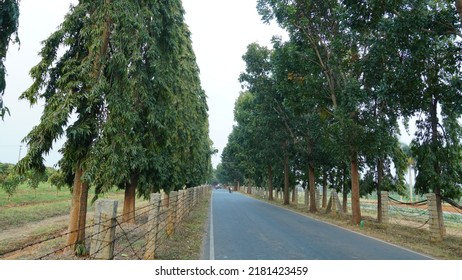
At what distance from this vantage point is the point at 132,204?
17.2 m

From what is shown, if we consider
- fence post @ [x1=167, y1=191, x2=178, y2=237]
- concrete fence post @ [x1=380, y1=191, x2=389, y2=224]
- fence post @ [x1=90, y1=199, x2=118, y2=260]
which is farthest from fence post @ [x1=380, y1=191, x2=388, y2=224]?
fence post @ [x1=90, y1=199, x2=118, y2=260]

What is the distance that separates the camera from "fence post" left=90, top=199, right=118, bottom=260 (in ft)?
19.1

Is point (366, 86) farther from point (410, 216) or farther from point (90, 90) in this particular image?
point (90, 90)

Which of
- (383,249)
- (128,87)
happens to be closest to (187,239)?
(128,87)

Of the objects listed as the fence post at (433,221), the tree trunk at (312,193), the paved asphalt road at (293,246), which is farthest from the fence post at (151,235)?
the tree trunk at (312,193)

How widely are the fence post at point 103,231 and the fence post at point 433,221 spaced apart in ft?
38.7

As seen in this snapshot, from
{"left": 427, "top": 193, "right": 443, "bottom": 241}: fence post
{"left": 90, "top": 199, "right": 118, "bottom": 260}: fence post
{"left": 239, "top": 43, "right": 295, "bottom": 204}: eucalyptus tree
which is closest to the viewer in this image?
{"left": 90, "top": 199, "right": 118, "bottom": 260}: fence post

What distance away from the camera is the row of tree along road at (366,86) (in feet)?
37.0

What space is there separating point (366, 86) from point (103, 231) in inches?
577

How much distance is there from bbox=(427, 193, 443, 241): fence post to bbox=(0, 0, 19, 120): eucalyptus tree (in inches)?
573

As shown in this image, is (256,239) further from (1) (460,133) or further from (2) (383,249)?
(1) (460,133)

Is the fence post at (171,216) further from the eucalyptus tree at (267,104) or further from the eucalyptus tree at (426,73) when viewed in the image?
the eucalyptus tree at (267,104)

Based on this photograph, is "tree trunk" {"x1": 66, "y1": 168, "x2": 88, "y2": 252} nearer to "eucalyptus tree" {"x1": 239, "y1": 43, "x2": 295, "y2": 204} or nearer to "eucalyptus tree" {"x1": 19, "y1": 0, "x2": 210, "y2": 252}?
"eucalyptus tree" {"x1": 19, "y1": 0, "x2": 210, "y2": 252}

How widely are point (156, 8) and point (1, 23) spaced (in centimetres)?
450
